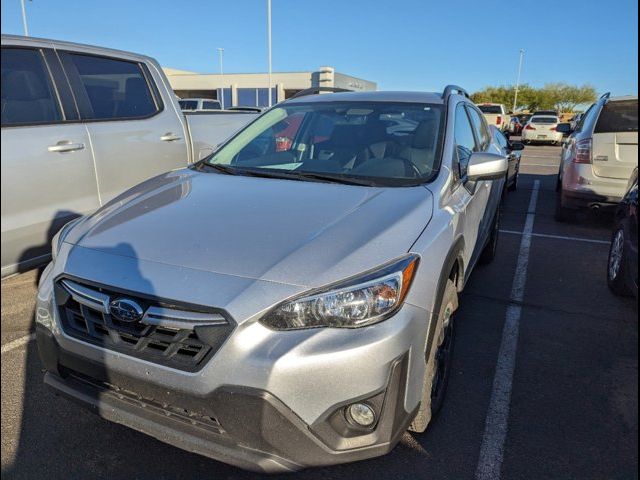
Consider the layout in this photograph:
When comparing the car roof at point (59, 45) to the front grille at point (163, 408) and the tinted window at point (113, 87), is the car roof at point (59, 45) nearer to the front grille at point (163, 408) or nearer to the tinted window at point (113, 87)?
the tinted window at point (113, 87)

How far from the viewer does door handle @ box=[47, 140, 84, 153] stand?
11.5ft

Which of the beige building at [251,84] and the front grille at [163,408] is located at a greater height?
the beige building at [251,84]

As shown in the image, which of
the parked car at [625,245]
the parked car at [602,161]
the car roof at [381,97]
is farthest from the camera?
the parked car at [602,161]

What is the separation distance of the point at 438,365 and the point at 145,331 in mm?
1457

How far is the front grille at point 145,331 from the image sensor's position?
1.80 meters

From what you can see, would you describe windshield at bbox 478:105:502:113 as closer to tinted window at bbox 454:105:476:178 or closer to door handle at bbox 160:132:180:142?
tinted window at bbox 454:105:476:178

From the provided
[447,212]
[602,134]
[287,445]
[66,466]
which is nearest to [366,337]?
[287,445]

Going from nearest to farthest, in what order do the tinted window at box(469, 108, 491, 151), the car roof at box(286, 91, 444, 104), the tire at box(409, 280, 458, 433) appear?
the tire at box(409, 280, 458, 433) < the car roof at box(286, 91, 444, 104) < the tinted window at box(469, 108, 491, 151)

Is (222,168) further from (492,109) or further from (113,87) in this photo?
(492,109)

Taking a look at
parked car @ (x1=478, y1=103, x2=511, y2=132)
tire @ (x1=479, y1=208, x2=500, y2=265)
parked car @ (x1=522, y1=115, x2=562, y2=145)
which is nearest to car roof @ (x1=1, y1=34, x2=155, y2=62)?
tire @ (x1=479, y1=208, x2=500, y2=265)

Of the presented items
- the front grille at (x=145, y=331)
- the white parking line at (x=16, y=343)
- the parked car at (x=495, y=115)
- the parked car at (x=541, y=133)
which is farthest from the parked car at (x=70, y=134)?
the parked car at (x=541, y=133)

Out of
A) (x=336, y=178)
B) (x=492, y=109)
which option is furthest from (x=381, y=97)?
(x=492, y=109)

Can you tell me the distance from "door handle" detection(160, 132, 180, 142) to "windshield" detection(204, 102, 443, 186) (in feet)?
3.70

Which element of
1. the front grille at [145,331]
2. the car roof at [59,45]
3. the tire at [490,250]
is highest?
the car roof at [59,45]
